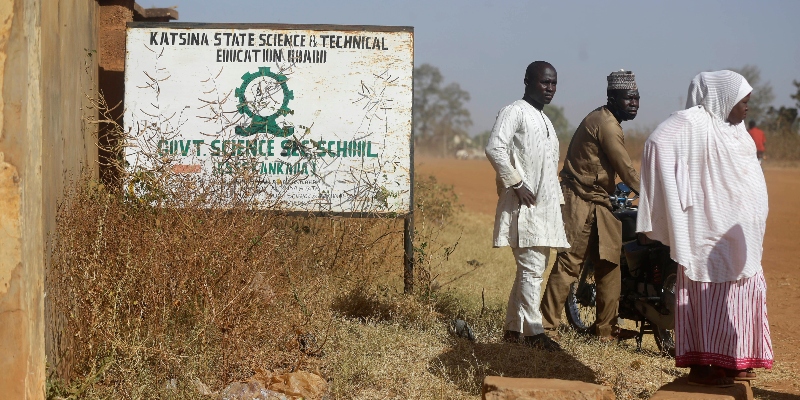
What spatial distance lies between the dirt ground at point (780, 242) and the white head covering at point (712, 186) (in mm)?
1458

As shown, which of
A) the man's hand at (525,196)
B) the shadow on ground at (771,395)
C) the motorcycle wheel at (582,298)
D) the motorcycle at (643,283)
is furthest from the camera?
the motorcycle wheel at (582,298)

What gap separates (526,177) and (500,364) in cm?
124

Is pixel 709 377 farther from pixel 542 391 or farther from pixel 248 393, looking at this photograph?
pixel 248 393

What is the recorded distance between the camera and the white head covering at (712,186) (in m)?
4.79

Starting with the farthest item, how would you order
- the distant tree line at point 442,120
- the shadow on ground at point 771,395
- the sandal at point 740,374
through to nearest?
the distant tree line at point 442,120 < the shadow on ground at point 771,395 < the sandal at point 740,374

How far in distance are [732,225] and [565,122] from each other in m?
65.7

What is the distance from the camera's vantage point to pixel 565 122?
69312 millimetres

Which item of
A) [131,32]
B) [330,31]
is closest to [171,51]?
[131,32]

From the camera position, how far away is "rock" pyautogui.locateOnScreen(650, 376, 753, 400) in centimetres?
442

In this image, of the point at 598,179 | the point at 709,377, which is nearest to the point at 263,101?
the point at 598,179

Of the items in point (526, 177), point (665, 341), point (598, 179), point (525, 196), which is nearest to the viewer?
point (525, 196)

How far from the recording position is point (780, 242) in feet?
45.4

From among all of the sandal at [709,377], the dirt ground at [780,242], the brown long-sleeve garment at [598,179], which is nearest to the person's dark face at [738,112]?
the sandal at [709,377]

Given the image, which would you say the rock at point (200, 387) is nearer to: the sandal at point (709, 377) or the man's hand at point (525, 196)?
the man's hand at point (525, 196)
